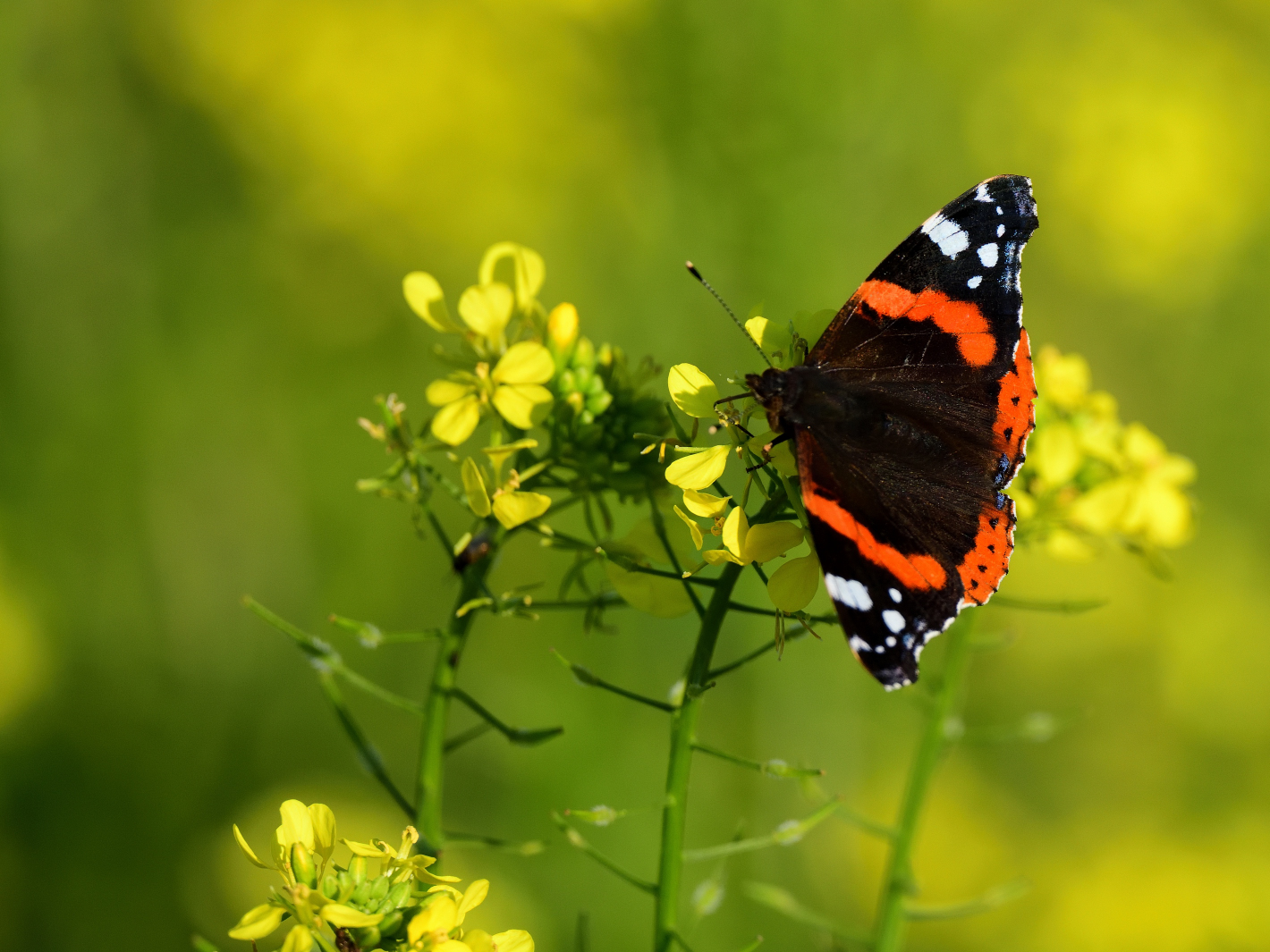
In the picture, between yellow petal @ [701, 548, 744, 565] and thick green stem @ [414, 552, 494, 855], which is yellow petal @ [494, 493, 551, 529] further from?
yellow petal @ [701, 548, 744, 565]

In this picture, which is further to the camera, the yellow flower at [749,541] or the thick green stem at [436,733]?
the thick green stem at [436,733]

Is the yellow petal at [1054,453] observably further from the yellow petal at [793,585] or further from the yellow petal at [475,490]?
the yellow petal at [475,490]

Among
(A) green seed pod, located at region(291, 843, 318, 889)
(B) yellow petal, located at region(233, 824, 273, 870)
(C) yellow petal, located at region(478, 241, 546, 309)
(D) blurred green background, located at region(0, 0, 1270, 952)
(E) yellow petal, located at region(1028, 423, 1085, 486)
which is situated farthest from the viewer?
(D) blurred green background, located at region(0, 0, 1270, 952)

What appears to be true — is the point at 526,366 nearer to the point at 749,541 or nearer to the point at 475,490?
the point at 475,490

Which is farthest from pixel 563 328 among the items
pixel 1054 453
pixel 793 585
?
pixel 1054 453

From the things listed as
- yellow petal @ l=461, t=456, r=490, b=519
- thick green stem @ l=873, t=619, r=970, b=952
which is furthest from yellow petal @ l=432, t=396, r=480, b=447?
thick green stem @ l=873, t=619, r=970, b=952

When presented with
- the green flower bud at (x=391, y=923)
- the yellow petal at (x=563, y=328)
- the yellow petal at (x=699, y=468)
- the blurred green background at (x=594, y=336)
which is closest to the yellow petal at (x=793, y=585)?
the yellow petal at (x=699, y=468)
